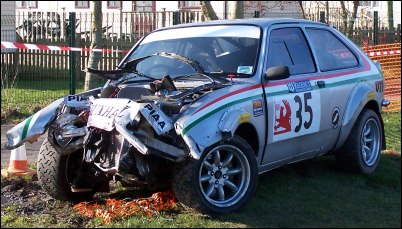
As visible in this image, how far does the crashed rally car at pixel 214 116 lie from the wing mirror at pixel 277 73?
0.4 inches

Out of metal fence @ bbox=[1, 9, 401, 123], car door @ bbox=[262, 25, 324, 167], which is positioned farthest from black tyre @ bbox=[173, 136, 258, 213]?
metal fence @ bbox=[1, 9, 401, 123]

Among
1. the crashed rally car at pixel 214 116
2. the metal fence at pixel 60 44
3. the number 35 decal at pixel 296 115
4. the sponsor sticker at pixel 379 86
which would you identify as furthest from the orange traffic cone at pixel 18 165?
the metal fence at pixel 60 44

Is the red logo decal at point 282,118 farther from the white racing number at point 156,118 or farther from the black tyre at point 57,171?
the black tyre at point 57,171

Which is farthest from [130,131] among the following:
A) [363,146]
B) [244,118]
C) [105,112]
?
[363,146]

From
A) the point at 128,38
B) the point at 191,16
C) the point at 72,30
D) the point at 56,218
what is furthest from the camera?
the point at 191,16

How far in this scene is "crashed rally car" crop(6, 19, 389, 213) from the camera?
5.50m

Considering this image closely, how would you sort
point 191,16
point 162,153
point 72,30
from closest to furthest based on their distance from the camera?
point 162,153
point 72,30
point 191,16

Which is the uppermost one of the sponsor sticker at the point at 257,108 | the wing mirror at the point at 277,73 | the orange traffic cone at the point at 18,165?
the wing mirror at the point at 277,73

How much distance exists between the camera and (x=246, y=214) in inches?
228

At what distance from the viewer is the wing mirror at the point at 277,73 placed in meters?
6.22

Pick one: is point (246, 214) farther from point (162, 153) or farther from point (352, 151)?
point (352, 151)

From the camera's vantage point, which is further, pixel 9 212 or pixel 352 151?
pixel 352 151

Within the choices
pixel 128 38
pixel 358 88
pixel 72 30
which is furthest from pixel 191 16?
pixel 358 88

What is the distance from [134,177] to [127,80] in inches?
51.0
